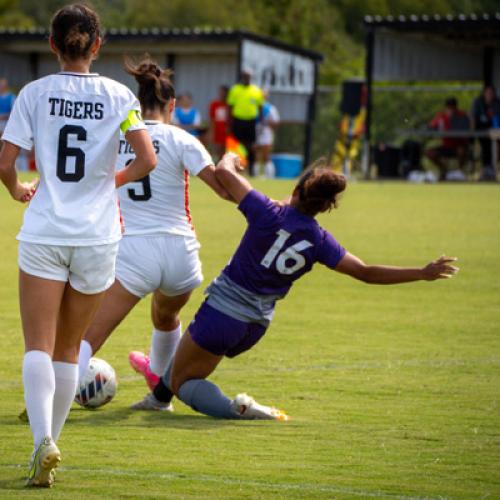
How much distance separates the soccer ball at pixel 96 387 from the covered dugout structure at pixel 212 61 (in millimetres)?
27002

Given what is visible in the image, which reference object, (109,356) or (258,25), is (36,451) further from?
(258,25)

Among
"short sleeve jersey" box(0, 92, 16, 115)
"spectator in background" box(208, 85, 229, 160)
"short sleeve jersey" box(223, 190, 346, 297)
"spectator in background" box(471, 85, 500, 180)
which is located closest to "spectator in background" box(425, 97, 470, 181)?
"spectator in background" box(471, 85, 500, 180)

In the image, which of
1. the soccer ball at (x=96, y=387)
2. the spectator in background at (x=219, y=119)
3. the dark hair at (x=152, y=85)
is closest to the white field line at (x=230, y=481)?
the soccer ball at (x=96, y=387)

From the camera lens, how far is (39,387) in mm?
5117

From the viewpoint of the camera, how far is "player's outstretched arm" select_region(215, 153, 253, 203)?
6.40 meters

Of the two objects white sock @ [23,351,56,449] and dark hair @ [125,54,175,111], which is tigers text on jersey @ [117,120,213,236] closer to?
dark hair @ [125,54,175,111]

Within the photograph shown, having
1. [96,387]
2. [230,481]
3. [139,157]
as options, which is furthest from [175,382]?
[139,157]

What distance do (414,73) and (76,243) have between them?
29975mm

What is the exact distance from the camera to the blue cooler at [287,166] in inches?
1287

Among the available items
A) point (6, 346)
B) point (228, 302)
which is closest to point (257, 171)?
point (6, 346)

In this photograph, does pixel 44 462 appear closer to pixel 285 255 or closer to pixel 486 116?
pixel 285 255

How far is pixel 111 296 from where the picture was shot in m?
6.91

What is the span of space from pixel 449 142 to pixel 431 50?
4876mm

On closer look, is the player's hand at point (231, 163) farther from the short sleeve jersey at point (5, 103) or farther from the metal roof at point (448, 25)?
the short sleeve jersey at point (5, 103)
